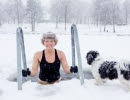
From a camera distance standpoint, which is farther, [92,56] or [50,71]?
[92,56]

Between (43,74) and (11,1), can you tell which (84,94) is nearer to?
(43,74)

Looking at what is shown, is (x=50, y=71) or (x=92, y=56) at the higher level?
(x=92, y=56)

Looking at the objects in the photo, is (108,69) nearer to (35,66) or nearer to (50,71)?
(50,71)

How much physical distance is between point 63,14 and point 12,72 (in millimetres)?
50732

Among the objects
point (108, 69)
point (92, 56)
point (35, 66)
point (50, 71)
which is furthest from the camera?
point (92, 56)

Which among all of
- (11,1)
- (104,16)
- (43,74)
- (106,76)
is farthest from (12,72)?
(11,1)

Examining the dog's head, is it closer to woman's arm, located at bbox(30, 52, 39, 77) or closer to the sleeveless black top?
the sleeveless black top

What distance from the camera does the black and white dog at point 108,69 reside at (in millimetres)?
4270

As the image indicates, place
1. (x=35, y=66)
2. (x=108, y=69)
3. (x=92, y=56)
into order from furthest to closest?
(x=92, y=56)
(x=108, y=69)
(x=35, y=66)

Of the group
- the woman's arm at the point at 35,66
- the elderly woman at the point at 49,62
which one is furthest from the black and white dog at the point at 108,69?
the woman's arm at the point at 35,66

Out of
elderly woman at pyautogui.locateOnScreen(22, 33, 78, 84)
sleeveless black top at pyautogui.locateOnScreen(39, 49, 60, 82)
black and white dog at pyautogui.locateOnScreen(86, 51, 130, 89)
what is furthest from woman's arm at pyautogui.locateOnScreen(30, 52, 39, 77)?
black and white dog at pyautogui.locateOnScreen(86, 51, 130, 89)

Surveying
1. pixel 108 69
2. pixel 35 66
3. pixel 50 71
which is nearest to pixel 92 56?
pixel 108 69

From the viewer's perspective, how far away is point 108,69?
4.60m

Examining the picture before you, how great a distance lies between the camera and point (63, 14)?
56625 millimetres
